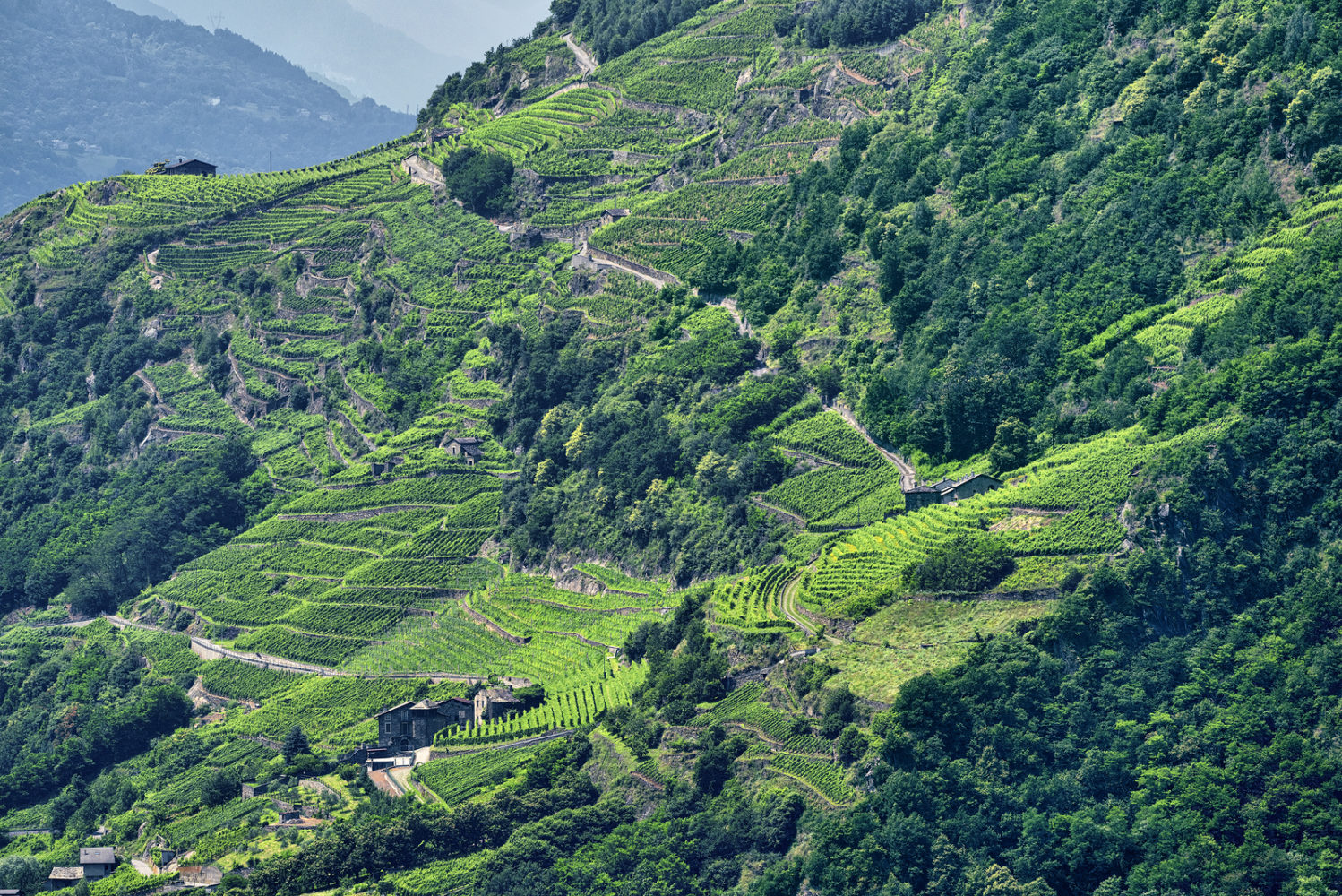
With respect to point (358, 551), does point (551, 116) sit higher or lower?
higher

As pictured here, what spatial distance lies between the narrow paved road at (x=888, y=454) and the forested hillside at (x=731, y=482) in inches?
6.8

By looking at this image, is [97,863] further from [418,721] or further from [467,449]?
[467,449]

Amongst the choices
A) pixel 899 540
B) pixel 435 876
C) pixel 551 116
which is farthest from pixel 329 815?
pixel 551 116

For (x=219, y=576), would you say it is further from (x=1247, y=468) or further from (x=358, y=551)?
(x=1247, y=468)

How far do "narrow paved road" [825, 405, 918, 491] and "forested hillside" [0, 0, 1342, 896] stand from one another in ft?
0.57

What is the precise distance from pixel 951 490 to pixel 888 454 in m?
5.67

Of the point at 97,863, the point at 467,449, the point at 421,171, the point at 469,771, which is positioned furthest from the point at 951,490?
the point at 421,171

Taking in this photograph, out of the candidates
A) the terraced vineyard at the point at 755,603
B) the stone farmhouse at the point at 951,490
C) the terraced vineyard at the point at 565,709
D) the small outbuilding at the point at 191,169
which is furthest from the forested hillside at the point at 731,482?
the small outbuilding at the point at 191,169

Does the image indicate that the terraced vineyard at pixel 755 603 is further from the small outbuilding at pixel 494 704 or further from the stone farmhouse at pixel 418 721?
the stone farmhouse at pixel 418 721

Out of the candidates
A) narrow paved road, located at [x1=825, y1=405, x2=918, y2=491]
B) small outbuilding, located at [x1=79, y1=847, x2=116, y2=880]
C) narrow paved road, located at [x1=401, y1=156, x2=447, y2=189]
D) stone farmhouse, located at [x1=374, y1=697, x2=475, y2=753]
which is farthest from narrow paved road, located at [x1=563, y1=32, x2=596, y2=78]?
small outbuilding, located at [x1=79, y1=847, x2=116, y2=880]

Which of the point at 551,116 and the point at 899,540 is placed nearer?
the point at 899,540

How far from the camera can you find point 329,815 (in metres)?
66.9

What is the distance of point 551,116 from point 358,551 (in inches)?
1330

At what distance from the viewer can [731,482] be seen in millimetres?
75500
